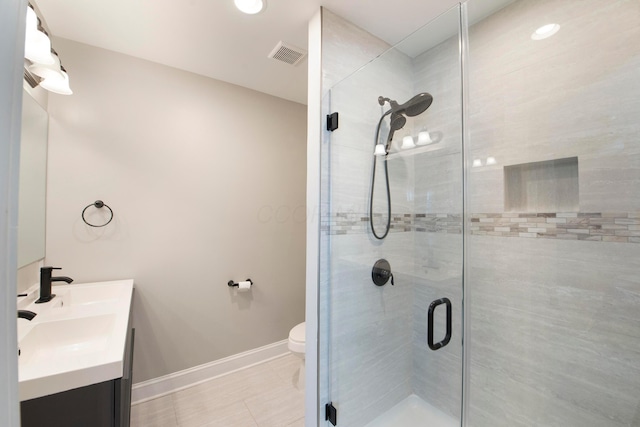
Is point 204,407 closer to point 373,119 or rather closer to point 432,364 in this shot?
point 432,364

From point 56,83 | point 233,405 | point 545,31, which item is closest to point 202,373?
point 233,405

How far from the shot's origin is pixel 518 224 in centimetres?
138

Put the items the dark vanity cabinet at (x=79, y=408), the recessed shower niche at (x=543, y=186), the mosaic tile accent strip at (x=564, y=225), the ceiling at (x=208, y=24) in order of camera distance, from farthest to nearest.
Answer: the ceiling at (x=208, y=24), the recessed shower niche at (x=543, y=186), the mosaic tile accent strip at (x=564, y=225), the dark vanity cabinet at (x=79, y=408)

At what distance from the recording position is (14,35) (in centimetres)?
33

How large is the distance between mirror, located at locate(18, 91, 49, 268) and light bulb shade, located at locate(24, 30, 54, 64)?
0.75ft

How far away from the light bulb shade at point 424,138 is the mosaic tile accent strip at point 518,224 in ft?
1.49

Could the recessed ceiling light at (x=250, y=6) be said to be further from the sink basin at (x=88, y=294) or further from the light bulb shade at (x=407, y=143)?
the sink basin at (x=88, y=294)

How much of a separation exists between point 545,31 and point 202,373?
3.23m

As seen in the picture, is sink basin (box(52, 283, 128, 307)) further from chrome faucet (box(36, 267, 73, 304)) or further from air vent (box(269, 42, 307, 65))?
air vent (box(269, 42, 307, 65))

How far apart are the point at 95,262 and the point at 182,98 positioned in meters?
1.39

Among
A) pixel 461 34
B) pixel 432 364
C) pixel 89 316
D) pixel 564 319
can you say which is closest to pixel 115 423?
pixel 89 316

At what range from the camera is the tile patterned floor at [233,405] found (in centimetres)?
170

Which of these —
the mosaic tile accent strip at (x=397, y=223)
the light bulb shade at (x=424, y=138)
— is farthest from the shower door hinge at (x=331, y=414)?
the light bulb shade at (x=424, y=138)

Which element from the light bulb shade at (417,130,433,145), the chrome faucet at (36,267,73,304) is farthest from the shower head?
the chrome faucet at (36,267,73,304)
